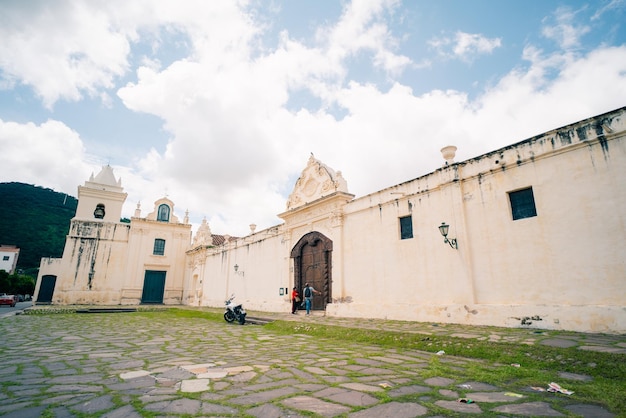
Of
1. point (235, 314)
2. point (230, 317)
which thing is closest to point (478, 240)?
point (235, 314)

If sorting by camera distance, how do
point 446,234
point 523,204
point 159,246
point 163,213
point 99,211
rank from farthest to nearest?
1. point 163,213
2. point 159,246
3. point 99,211
4. point 446,234
5. point 523,204

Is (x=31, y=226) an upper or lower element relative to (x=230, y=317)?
upper

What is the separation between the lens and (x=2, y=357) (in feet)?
16.7

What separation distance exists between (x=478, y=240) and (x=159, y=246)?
25982 mm

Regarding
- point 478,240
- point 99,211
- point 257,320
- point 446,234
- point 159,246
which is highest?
point 99,211

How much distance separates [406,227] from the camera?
1077 cm

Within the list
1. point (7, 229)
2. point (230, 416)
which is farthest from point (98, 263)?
point (7, 229)

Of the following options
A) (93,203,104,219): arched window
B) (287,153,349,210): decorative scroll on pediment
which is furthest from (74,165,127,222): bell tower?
(287,153,349,210): decorative scroll on pediment

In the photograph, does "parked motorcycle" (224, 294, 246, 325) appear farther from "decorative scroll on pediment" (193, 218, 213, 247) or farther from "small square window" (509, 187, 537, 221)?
"decorative scroll on pediment" (193, 218, 213, 247)

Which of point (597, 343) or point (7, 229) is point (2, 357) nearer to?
point (597, 343)

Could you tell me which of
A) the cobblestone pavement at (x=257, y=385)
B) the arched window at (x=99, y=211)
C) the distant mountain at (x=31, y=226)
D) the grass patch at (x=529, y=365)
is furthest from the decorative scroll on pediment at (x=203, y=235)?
the distant mountain at (x=31, y=226)

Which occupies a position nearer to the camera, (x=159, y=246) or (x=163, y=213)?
(x=159, y=246)

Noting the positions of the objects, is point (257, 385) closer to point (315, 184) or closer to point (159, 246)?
point (315, 184)

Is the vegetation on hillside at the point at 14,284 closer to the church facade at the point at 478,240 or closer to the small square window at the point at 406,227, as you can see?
the church facade at the point at 478,240
